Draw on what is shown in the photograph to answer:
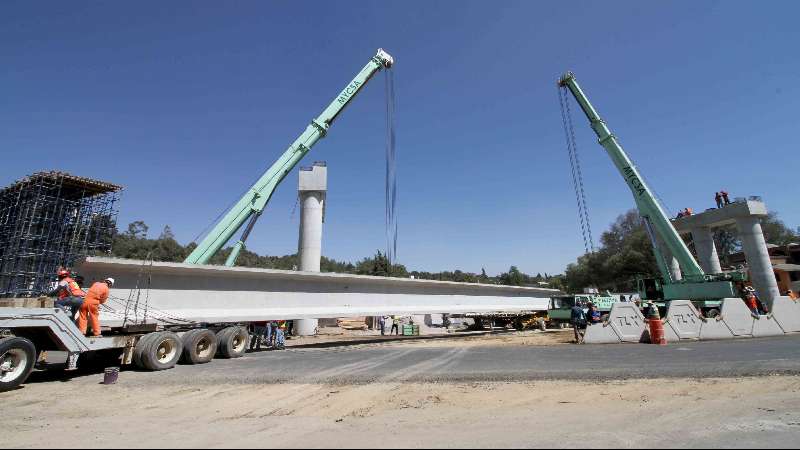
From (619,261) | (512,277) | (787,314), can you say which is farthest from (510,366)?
(512,277)

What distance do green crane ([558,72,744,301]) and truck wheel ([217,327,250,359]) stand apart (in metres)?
24.3

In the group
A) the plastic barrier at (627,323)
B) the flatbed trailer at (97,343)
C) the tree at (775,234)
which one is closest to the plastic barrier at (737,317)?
the plastic barrier at (627,323)

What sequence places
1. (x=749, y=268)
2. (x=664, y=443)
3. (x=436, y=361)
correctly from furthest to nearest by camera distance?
1. (x=749, y=268)
2. (x=436, y=361)
3. (x=664, y=443)

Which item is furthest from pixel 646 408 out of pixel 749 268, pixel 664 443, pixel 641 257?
pixel 641 257

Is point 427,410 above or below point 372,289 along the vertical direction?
below

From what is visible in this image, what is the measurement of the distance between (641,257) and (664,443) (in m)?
58.9

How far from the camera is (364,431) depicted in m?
4.67

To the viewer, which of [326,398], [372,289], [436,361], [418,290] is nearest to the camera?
[326,398]

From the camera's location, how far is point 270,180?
22.5 meters

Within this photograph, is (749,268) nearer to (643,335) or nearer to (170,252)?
(643,335)

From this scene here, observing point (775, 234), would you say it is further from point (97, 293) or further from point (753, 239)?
point (97, 293)

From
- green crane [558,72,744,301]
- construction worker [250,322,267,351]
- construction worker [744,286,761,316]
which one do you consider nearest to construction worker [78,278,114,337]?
construction worker [250,322,267,351]

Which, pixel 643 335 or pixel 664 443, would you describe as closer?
pixel 664 443

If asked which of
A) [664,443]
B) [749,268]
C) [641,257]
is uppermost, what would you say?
[641,257]
